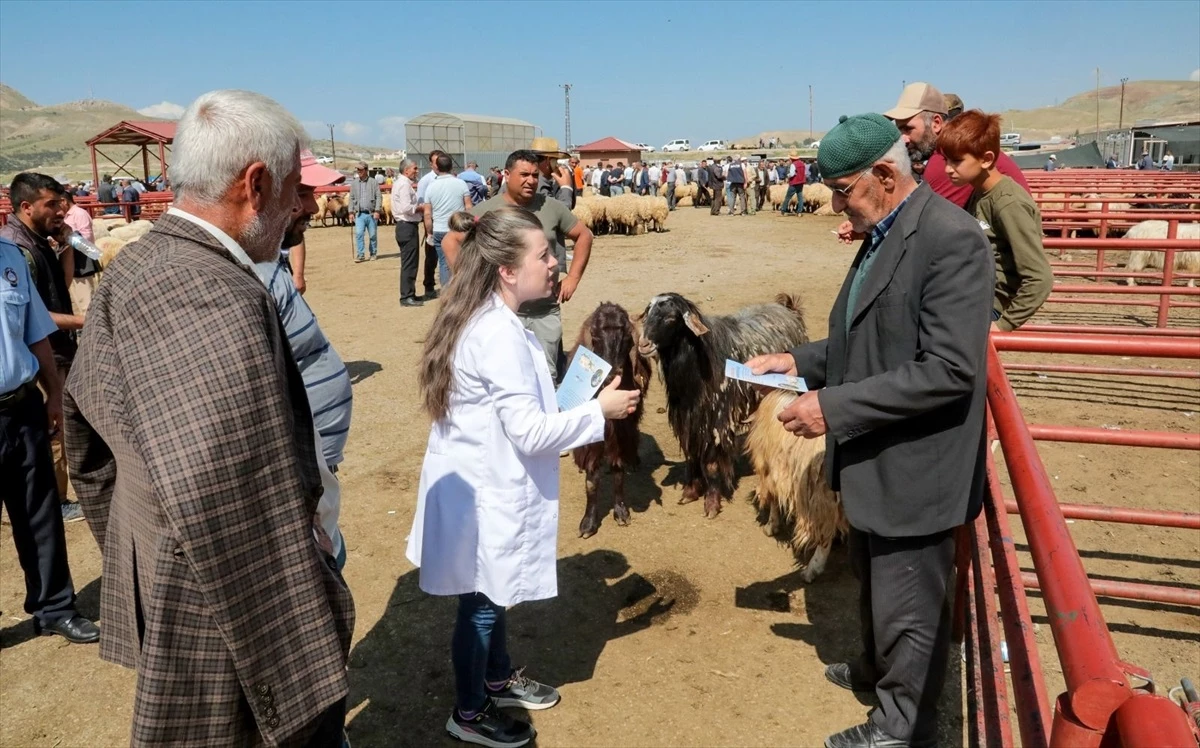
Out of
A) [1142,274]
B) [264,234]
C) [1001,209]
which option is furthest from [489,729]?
[1142,274]

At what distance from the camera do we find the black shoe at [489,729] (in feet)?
10.4

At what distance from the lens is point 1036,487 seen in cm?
167

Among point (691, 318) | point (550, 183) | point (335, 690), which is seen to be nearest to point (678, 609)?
point (691, 318)

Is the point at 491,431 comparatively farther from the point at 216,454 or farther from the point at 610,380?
the point at 610,380

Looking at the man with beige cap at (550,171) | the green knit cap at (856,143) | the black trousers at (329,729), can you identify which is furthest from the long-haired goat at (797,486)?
the black trousers at (329,729)

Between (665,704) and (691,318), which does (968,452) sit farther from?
(691,318)

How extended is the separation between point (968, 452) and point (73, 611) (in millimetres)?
4427

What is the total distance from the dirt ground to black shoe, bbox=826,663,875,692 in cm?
6

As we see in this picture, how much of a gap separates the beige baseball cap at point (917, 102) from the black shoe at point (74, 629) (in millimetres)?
5232

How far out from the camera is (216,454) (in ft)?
4.83

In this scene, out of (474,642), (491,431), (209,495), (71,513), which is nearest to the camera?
(209,495)

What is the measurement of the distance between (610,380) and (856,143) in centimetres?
302

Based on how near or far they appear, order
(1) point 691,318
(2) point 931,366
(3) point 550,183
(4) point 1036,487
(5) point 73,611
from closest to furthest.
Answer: (4) point 1036,487
(2) point 931,366
(5) point 73,611
(1) point 691,318
(3) point 550,183

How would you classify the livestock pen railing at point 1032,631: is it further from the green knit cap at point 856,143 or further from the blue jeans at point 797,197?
the blue jeans at point 797,197
